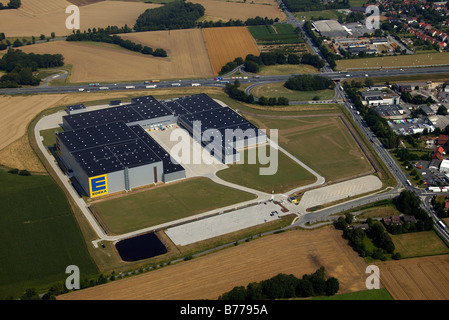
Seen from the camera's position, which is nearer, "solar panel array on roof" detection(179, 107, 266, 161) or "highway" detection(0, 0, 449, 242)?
"solar panel array on roof" detection(179, 107, 266, 161)

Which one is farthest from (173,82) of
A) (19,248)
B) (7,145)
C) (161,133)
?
(19,248)

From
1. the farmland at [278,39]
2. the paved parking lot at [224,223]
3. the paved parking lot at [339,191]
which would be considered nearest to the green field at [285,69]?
the farmland at [278,39]

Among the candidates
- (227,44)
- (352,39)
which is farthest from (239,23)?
(352,39)

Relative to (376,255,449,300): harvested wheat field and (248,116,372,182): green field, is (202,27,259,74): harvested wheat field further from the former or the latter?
(376,255,449,300): harvested wheat field

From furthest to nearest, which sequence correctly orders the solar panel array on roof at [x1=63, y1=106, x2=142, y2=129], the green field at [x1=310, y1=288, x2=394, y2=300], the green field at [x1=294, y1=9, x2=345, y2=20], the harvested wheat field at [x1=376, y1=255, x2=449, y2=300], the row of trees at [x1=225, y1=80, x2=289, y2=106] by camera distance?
the green field at [x1=294, y1=9, x2=345, y2=20] < the row of trees at [x1=225, y1=80, x2=289, y2=106] < the solar panel array on roof at [x1=63, y1=106, x2=142, y2=129] < the harvested wheat field at [x1=376, y1=255, x2=449, y2=300] < the green field at [x1=310, y1=288, x2=394, y2=300]

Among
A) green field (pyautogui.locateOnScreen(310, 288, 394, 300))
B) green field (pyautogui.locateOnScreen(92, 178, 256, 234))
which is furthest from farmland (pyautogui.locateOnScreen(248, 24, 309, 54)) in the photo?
green field (pyautogui.locateOnScreen(310, 288, 394, 300))

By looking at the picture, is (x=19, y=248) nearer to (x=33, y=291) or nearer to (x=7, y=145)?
(x=33, y=291)
